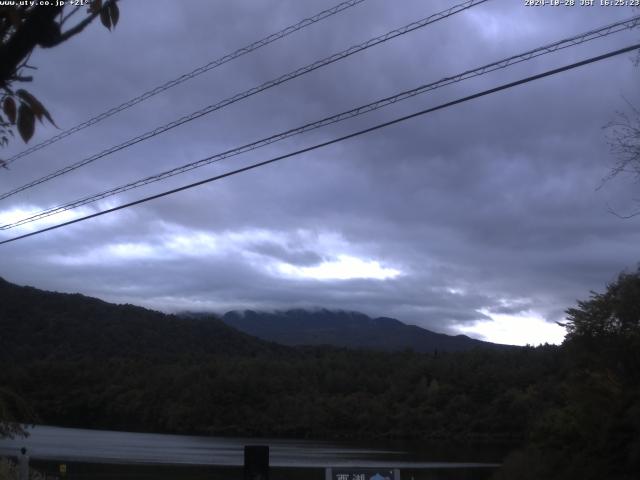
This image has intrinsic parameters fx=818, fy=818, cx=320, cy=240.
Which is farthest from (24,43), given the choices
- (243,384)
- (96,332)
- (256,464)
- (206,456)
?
(96,332)

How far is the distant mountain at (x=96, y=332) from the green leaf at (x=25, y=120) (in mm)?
92582

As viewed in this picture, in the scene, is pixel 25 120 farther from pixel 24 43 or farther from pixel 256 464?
pixel 256 464

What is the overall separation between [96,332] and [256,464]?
107528mm

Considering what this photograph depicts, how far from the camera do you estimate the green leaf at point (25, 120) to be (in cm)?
388

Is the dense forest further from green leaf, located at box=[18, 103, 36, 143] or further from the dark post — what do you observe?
green leaf, located at box=[18, 103, 36, 143]

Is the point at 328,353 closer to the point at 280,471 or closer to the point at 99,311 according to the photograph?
Answer: the point at 99,311

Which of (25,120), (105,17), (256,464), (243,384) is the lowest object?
(256,464)

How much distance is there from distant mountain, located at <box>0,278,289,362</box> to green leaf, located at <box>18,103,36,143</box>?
9258cm

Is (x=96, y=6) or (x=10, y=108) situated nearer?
(x=10, y=108)

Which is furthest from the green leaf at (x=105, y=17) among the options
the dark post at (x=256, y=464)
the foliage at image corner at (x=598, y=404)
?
the foliage at image corner at (x=598, y=404)

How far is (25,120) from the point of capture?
12.8 feet

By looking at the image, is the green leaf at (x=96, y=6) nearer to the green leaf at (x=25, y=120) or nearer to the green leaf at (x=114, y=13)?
the green leaf at (x=114, y=13)

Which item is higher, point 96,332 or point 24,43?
point 96,332

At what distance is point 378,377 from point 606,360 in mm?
81990
